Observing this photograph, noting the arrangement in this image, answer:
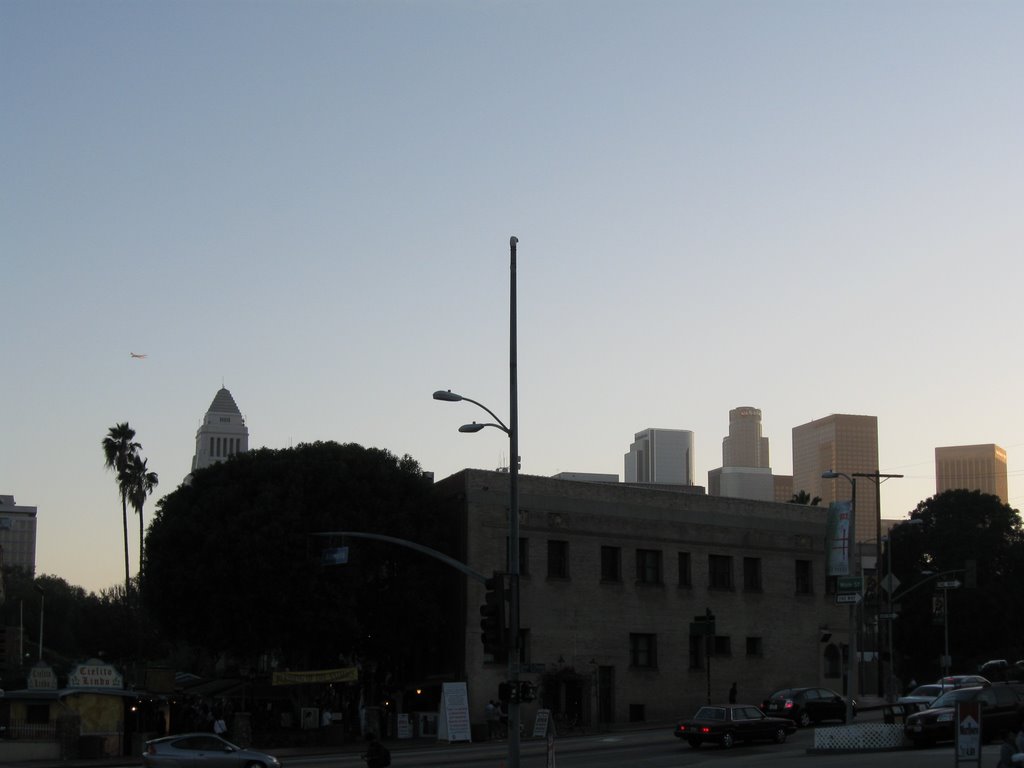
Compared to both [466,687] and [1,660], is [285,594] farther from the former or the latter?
[1,660]

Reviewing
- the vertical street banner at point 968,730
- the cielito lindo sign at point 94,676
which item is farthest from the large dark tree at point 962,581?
the vertical street banner at point 968,730

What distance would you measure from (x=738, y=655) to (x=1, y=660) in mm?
34405

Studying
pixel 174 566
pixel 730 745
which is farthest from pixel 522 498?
pixel 730 745

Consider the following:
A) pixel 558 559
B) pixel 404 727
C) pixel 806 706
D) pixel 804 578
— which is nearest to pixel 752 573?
pixel 804 578

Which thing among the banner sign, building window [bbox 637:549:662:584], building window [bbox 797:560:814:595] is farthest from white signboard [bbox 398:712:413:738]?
building window [bbox 797:560:814:595]

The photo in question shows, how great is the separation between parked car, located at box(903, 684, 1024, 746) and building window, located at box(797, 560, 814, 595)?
1116 inches

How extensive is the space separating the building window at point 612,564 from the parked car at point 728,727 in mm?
18339

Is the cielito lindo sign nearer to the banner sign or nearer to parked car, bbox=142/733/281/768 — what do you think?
the banner sign

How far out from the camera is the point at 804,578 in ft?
209

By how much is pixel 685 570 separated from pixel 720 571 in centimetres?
216

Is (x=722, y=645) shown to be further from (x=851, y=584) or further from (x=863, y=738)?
(x=863, y=738)

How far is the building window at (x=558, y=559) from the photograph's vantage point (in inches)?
2210

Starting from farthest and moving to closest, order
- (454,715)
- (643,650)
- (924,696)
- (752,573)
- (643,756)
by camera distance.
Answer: (752,573), (643,650), (454,715), (924,696), (643,756)

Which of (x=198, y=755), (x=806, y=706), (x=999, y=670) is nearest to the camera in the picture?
(x=198, y=755)
